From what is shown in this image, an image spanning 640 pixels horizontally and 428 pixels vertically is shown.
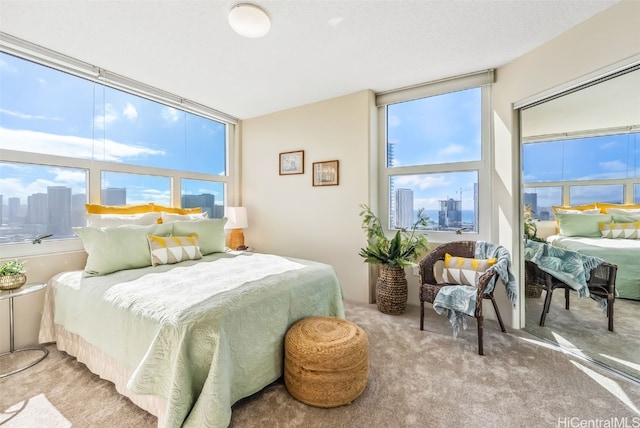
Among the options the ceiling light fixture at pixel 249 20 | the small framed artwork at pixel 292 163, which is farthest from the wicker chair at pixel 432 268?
the ceiling light fixture at pixel 249 20

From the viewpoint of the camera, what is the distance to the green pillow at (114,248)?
2.07 meters

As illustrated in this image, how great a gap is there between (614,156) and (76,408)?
3792 mm

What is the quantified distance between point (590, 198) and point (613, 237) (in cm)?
31

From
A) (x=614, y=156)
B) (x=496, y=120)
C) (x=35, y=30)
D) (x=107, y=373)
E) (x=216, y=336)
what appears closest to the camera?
(x=216, y=336)

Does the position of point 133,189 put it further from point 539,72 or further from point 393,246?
point 539,72

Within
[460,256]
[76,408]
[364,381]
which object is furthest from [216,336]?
[460,256]

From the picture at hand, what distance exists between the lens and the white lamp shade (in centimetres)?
372

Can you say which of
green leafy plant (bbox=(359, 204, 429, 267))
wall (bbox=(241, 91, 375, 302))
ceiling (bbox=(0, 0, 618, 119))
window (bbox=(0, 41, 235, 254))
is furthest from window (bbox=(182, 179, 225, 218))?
green leafy plant (bbox=(359, 204, 429, 267))

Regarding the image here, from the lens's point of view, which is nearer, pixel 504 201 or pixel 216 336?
pixel 216 336

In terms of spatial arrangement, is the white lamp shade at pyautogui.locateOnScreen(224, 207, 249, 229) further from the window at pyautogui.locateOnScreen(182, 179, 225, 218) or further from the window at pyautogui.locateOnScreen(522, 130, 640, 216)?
the window at pyautogui.locateOnScreen(522, 130, 640, 216)

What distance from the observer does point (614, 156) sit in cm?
187

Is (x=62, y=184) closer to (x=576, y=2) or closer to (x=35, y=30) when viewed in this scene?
(x=35, y=30)

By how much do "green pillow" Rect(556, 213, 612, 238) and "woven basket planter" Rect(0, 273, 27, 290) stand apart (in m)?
4.21

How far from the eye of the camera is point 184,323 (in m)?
1.30
